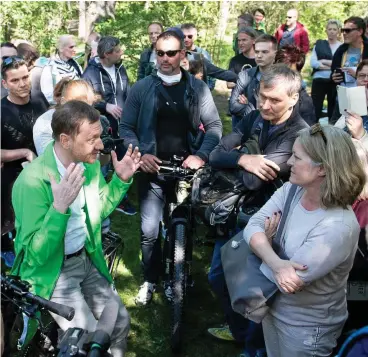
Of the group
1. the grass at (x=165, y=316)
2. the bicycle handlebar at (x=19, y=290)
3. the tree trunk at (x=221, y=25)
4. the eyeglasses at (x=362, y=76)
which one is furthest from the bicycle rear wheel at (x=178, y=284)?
the tree trunk at (x=221, y=25)

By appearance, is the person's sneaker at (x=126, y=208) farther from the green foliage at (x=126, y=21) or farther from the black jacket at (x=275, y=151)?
the green foliage at (x=126, y=21)

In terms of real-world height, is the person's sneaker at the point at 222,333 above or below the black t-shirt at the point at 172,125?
below

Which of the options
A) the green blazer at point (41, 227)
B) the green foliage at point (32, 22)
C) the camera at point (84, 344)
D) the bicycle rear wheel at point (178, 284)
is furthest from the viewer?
the green foliage at point (32, 22)

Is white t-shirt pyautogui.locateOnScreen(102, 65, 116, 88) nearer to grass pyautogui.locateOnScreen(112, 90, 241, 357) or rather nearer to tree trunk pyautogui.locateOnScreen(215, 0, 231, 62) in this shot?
grass pyautogui.locateOnScreen(112, 90, 241, 357)

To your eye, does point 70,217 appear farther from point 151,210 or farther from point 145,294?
point 145,294

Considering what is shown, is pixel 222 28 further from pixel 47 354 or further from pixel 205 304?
pixel 47 354

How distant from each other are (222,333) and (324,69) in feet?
20.0

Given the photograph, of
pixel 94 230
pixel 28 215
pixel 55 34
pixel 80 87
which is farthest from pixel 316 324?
pixel 55 34

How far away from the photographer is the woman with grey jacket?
2596mm

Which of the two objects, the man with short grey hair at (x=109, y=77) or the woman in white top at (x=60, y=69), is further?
the man with short grey hair at (x=109, y=77)

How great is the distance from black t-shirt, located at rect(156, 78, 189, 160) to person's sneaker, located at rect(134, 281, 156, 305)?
1167 millimetres

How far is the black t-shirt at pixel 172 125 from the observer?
14.6 ft

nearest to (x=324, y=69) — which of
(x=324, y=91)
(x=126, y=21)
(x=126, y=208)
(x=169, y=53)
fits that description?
(x=324, y=91)

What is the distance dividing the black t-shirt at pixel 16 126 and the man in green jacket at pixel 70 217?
1.90 metres
